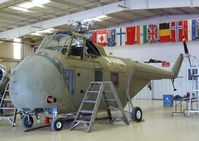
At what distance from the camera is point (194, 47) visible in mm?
17984

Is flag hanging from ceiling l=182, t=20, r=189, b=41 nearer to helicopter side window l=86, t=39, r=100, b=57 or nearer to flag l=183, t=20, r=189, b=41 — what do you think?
flag l=183, t=20, r=189, b=41

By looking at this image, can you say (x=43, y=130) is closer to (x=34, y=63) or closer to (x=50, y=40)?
(x=34, y=63)

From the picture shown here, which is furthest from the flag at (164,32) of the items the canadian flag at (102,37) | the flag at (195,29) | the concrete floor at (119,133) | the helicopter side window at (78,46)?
the helicopter side window at (78,46)

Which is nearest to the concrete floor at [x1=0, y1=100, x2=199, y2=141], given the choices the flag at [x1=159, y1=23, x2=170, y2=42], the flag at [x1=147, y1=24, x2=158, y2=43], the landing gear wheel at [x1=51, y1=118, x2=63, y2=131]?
the landing gear wheel at [x1=51, y1=118, x2=63, y2=131]

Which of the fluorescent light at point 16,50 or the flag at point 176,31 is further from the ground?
the flag at point 176,31

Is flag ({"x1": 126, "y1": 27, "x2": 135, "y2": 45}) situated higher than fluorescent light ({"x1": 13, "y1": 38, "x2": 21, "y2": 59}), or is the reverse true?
flag ({"x1": 126, "y1": 27, "x2": 135, "y2": 45})

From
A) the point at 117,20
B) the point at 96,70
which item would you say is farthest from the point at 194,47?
the point at 96,70

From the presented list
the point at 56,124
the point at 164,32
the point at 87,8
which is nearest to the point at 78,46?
the point at 56,124

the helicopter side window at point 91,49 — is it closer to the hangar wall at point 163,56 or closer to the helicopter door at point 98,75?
the helicopter door at point 98,75

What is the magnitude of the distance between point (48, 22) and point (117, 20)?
470 cm

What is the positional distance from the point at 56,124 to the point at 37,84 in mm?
1047

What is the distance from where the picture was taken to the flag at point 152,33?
1877 centimetres

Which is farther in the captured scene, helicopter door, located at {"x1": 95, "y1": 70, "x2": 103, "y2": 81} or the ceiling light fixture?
the ceiling light fixture

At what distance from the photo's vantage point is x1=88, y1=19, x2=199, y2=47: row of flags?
17500 millimetres
